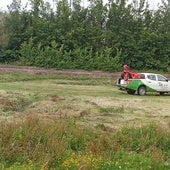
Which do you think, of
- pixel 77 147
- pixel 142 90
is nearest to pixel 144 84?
pixel 142 90

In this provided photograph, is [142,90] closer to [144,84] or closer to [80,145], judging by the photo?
[144,84]

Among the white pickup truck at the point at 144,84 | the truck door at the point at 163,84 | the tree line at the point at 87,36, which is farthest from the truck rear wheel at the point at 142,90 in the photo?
the tree line at the point at 87,36

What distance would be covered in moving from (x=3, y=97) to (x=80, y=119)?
7.56m

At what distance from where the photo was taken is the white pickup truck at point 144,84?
28.1m

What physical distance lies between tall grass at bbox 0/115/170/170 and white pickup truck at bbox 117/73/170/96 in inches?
647

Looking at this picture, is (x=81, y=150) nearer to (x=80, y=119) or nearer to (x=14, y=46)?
(x=80, y=119)

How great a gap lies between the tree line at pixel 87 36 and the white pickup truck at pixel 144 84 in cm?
1979

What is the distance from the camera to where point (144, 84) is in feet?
93.0

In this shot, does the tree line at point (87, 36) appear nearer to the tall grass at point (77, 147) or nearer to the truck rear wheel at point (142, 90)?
the truck rear wheel at point (142, 90)

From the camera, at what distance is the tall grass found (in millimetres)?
8875

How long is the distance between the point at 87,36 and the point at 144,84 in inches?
988

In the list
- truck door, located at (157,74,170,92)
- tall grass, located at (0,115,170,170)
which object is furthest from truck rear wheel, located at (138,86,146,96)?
tall grass, located at (0,115,170,170)

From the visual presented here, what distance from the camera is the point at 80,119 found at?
46.6ft

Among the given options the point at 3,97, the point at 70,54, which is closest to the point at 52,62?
the point at 70,54
